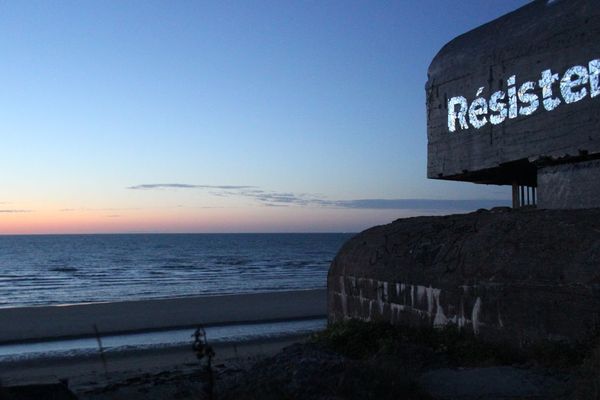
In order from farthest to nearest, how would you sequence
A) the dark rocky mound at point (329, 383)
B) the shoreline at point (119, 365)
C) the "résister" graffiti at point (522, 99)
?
1. the shoreline at point (119, 365)
2. the "résister" graffiti at point (522, 99)
3. the dark rocky mound at point (329, 383)

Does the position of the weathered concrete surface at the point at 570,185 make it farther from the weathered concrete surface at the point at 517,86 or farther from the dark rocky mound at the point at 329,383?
the dark rocky mound at the point at 329,383

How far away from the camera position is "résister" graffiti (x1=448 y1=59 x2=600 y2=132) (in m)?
8.22

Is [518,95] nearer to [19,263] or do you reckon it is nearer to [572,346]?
[572,346]

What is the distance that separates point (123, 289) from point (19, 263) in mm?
32648

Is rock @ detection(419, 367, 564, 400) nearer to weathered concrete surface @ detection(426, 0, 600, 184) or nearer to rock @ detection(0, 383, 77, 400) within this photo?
weathered concrete surface @ detection(426, 0, 600, 184)

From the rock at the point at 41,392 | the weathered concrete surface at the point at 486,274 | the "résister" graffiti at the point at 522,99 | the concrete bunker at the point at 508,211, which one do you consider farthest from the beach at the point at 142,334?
the "résister" graffiti at the point at 522,99

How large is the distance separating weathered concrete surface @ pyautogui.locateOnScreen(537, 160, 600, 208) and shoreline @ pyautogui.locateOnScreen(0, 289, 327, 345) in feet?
36.0

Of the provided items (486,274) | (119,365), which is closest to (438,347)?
(486,274)

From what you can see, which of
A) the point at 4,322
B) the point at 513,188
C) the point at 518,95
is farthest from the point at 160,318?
the point at 518,95

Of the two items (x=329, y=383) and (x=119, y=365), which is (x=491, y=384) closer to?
(x=329, y=383)

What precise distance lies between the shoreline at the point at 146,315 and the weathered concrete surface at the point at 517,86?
970cm

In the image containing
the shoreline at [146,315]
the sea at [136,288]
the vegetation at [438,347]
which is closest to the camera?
the vegetation at [438,347]

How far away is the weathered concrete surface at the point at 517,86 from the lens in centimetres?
827

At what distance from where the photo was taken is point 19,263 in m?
65.4
